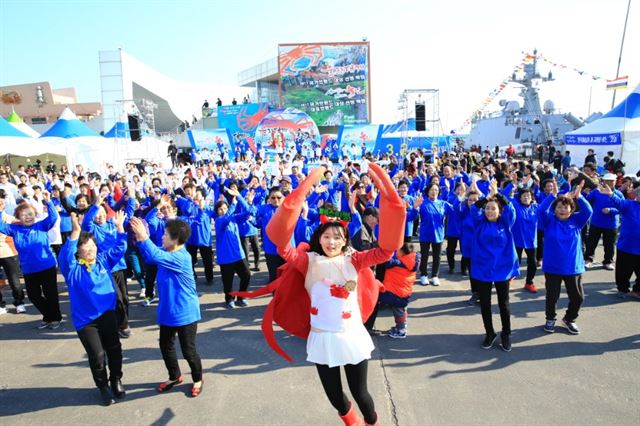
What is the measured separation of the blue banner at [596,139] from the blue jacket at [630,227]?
34.9 ft

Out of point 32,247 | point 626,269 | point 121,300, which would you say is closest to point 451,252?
point 626,269

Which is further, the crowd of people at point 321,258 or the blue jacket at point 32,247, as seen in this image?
the blue jacket at point 32,247

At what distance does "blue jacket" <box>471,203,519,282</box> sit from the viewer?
13.9 feet

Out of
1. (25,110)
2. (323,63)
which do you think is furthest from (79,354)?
(25,110)

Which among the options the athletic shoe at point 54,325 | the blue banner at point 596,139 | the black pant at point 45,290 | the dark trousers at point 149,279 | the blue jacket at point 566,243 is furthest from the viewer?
the blue banner at point 596,139

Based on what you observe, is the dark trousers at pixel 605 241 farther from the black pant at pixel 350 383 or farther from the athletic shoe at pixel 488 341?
the black pant at pixel 350 383

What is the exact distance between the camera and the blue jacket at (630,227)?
18.1 ft

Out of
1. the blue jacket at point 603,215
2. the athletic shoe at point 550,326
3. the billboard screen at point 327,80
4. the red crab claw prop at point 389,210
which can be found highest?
the billboard screen at point 327,80

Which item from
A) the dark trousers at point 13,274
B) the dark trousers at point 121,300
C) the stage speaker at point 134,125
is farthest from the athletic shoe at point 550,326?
the stage speaker at point 134,125

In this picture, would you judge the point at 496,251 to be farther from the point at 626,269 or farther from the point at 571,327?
the point at 626,269

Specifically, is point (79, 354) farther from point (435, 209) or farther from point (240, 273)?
point (435, 209)

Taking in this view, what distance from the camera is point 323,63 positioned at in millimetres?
Answer: 33219

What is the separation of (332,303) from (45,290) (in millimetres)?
4523

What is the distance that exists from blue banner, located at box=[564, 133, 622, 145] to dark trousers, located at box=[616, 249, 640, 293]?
1090 centimetres
